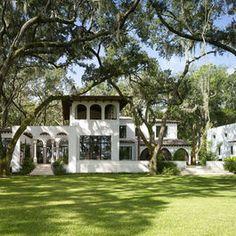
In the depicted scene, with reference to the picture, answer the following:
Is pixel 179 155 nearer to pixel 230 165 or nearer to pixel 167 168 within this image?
pixel 230 165

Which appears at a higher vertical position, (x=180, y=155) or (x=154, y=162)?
(x=180, y=155)

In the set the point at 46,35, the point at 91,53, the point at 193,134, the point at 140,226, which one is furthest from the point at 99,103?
the point at 140,226

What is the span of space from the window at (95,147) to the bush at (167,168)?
4.32 meters

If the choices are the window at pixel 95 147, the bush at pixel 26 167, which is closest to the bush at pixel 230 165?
the window at pixel 95 147

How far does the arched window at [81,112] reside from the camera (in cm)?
3141

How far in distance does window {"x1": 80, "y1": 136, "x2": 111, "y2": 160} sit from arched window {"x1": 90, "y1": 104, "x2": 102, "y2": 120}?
1.58 meters

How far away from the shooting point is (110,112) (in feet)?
105

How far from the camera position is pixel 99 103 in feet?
103

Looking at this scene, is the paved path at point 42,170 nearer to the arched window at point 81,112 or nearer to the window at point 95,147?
the window at point 95,147

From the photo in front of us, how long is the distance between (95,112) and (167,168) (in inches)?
288

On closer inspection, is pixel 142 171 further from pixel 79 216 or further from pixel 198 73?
pixel 79 216

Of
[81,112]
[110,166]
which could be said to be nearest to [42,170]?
[110,166]

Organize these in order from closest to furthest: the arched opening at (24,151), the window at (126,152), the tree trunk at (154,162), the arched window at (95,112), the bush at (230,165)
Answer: the tree trunk at (154,162) → the bush at (230,165) → the arched window at (95,112) → the arched opening at (24,151) → the window at (126,152)

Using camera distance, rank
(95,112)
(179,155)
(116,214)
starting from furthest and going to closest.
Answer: (179,155) < (95,112) < (116,214)
